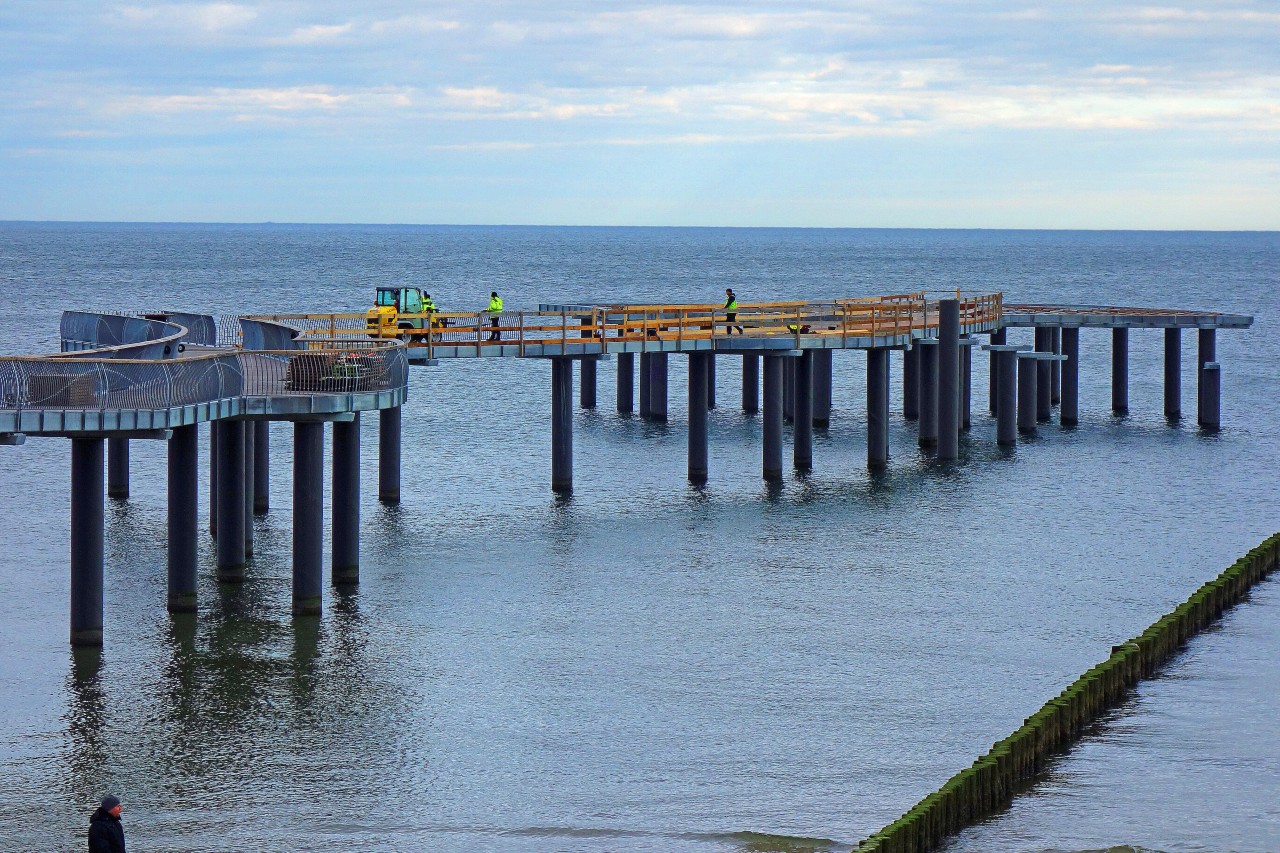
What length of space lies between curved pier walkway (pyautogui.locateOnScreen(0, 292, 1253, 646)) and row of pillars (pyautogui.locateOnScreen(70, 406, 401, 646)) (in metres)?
0.03

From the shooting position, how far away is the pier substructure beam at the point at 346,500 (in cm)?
3102

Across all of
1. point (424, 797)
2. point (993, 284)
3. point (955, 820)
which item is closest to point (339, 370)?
point (424, 797)

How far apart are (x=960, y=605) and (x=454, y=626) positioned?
29.2 feet

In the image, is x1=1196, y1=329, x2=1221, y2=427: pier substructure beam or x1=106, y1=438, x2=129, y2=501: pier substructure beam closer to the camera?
x1=106, y1=438, x2=129, y2=501: pier substructure beam

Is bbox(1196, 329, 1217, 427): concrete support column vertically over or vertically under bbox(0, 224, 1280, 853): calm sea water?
over

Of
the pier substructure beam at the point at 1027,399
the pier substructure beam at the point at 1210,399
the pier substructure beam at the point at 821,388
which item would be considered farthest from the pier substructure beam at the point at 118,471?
the pier substructure beam at the point at 1210,399

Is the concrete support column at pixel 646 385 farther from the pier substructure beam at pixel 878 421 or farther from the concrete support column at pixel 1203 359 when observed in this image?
the concrete support column at pixel 1203 359

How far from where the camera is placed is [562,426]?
138ft

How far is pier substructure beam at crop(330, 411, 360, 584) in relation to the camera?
102ft

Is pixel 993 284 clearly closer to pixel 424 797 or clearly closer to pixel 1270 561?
pixel 1270 561

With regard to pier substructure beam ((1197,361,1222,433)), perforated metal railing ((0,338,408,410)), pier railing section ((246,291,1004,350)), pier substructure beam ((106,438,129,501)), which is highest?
pier railing section ((246,291,1004,350))

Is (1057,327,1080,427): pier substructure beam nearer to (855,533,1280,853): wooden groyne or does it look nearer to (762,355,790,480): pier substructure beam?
(762,355,790,480): pier substructure beam

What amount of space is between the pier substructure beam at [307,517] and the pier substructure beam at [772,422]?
53.1ft

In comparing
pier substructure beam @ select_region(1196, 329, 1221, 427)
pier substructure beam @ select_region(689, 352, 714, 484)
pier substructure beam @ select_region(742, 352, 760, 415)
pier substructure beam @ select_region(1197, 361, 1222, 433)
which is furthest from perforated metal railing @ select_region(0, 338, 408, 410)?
pier substructure beam @ select_region(1196, 329, 1221, 427)
